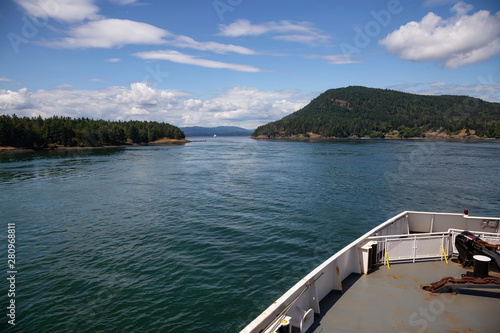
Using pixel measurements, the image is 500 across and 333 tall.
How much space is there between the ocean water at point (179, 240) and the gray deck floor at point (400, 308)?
15.3 feet

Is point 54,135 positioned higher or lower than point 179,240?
higher

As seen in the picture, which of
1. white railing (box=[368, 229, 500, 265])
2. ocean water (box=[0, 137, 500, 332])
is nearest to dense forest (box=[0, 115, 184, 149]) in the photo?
ocean water (box=[0, 137, 500, 332])

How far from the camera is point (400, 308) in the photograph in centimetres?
808

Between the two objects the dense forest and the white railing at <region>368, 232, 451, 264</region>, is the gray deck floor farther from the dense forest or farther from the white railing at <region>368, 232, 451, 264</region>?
the dense forest

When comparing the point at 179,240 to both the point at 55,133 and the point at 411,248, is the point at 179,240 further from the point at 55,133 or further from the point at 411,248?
the point at 55,133

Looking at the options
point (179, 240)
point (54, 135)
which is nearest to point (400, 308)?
point (179, 240)

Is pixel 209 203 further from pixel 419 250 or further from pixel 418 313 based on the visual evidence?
pixel 418 313

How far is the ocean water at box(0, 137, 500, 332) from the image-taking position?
11.9m

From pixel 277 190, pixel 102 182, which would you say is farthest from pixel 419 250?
pixel 102 182

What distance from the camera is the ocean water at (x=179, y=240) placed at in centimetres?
1188

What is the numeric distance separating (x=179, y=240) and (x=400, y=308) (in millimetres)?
15045

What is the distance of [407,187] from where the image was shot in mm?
39500

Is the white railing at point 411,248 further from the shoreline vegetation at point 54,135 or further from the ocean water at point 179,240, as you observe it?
the shoreline vegetation at point 54,135

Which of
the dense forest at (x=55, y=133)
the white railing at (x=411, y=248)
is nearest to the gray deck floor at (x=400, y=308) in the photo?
the white railing at (x=411, y=248)
